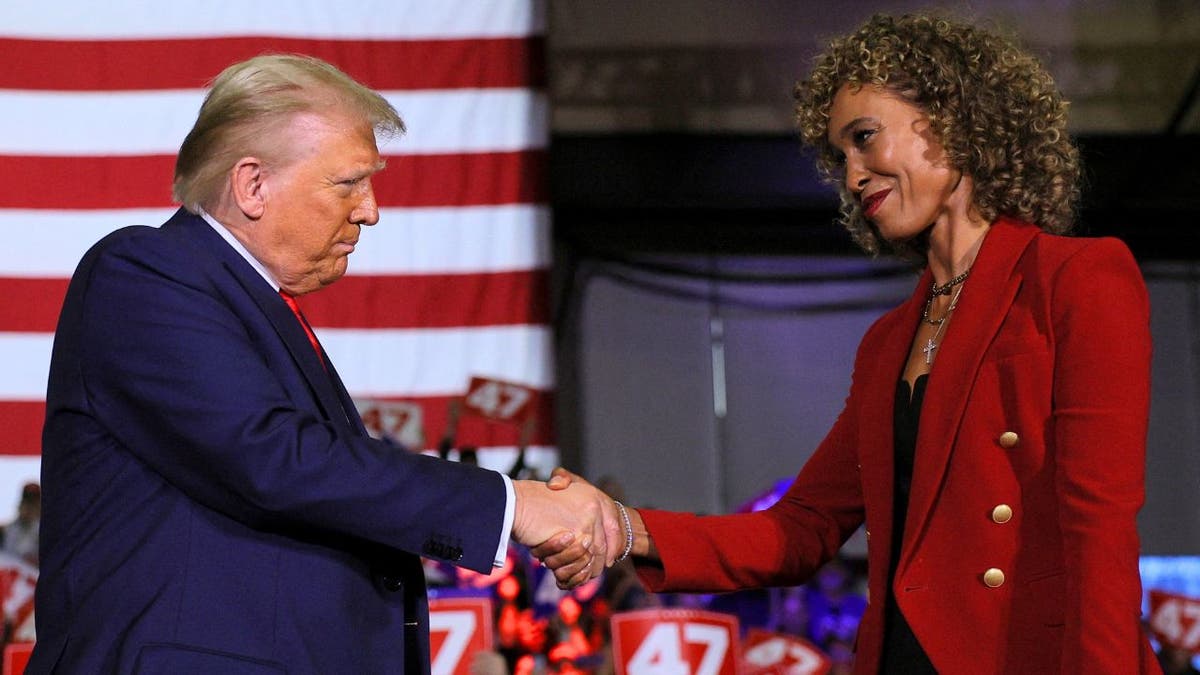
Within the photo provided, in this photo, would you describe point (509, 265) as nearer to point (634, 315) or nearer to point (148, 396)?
point (634, 315)

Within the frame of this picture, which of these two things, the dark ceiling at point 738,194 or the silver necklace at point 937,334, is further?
the dark ceiling at point 738,194

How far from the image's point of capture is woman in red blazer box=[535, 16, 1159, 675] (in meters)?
1.48

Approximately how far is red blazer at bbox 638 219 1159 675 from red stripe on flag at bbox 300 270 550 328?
10.5ft

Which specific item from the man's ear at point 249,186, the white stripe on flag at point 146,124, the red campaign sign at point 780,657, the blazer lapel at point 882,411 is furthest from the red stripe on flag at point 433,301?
the man's ear at point 249,186

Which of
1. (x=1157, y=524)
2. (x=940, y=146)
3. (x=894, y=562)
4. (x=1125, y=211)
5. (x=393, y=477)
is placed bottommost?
(x=1157, y=524)

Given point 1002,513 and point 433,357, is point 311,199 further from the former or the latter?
point 433,357

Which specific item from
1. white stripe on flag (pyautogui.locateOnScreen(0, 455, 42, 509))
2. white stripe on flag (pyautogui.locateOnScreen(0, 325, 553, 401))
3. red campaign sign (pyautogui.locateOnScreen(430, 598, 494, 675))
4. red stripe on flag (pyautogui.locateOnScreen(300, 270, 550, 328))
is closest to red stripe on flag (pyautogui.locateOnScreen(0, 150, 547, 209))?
red stripe on flag (pyautogui.locateOnScreen(300, 270, 550, 328))

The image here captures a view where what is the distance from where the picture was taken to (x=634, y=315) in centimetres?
715

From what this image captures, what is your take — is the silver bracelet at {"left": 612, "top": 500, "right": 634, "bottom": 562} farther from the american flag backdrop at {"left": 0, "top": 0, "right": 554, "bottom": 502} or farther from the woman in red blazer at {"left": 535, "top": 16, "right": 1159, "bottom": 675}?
the american flag backdrop at {"left": 0, "top": 0, "right": 554, "bottom": 502}

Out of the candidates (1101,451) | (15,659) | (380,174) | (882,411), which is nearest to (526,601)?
(15,659)

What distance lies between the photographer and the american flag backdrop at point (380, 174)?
4.86 metres

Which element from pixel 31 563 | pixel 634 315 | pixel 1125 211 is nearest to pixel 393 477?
pixel 31 563

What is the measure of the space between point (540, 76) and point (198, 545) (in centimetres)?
389

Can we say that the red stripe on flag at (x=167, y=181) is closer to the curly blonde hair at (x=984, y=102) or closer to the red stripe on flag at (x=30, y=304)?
the red stripe on flag at (x=30, y=304)
